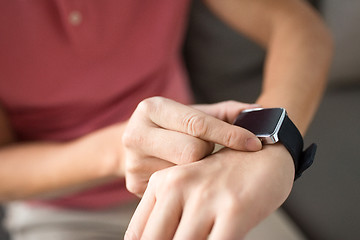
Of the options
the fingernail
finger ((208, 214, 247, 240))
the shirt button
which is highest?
the shirt button

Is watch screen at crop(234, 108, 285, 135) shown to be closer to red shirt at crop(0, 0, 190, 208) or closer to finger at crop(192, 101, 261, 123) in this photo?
finger at crop(192, 101, 261, 123)

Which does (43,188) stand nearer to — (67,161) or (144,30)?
(67,161)

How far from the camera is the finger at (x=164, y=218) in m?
0.34

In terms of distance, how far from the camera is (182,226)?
1.09ft

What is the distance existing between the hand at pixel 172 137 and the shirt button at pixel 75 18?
0.74ft

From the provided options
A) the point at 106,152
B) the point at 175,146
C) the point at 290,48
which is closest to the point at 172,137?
the point at 175,146

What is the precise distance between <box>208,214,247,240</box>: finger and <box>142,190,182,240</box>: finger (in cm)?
3

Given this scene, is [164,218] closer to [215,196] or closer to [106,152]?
[215,196]

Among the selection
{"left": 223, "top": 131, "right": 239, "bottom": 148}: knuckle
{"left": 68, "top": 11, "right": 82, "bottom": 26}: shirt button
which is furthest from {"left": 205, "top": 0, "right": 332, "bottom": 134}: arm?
{"left": 68, "top": 11, "right": 82, "bottom": 26}: shirt button

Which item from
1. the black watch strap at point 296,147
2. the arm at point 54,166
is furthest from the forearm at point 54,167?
the black watch strap at point 296,147

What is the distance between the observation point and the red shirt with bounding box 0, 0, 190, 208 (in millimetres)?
577

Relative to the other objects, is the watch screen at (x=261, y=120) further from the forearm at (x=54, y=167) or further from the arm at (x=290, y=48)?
the forearm at (x=54, y=167)

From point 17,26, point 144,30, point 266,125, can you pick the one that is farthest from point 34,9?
point 266,125

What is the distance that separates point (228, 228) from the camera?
1.05ft
